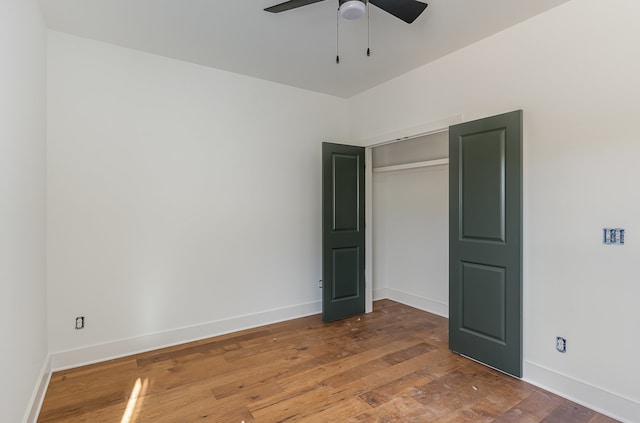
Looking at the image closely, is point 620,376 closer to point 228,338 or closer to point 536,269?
point 536,269

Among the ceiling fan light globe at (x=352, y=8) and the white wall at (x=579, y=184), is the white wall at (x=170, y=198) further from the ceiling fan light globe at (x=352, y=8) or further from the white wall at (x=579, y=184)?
the white wall at (x=579, y=184)

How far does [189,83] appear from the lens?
3.48 meters

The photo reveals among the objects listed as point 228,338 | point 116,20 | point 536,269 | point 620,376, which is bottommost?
point 228,338

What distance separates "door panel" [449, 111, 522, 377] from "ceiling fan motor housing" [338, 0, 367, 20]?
147 cm

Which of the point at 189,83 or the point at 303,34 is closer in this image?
the point at 303,34

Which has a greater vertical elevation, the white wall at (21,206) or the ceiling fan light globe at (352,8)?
the ceiling fan light globe at (352,8)

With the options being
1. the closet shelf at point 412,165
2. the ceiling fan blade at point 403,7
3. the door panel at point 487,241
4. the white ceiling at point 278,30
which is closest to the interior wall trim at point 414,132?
the door panel at point 487,241

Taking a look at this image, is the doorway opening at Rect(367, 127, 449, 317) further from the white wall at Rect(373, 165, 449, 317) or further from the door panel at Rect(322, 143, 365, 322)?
the door panel at Rect(322, 143, 365, 322)

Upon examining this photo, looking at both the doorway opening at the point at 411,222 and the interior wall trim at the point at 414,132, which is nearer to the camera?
the interior wall trim at the point at 414,132

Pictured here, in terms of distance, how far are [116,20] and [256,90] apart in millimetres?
1527

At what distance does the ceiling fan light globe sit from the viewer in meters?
2.01

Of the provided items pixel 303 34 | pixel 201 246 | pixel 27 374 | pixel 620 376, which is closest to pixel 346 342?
pixel 201 246

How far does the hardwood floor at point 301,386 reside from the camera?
2227mm

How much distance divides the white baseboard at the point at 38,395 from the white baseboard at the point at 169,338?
0.18m
